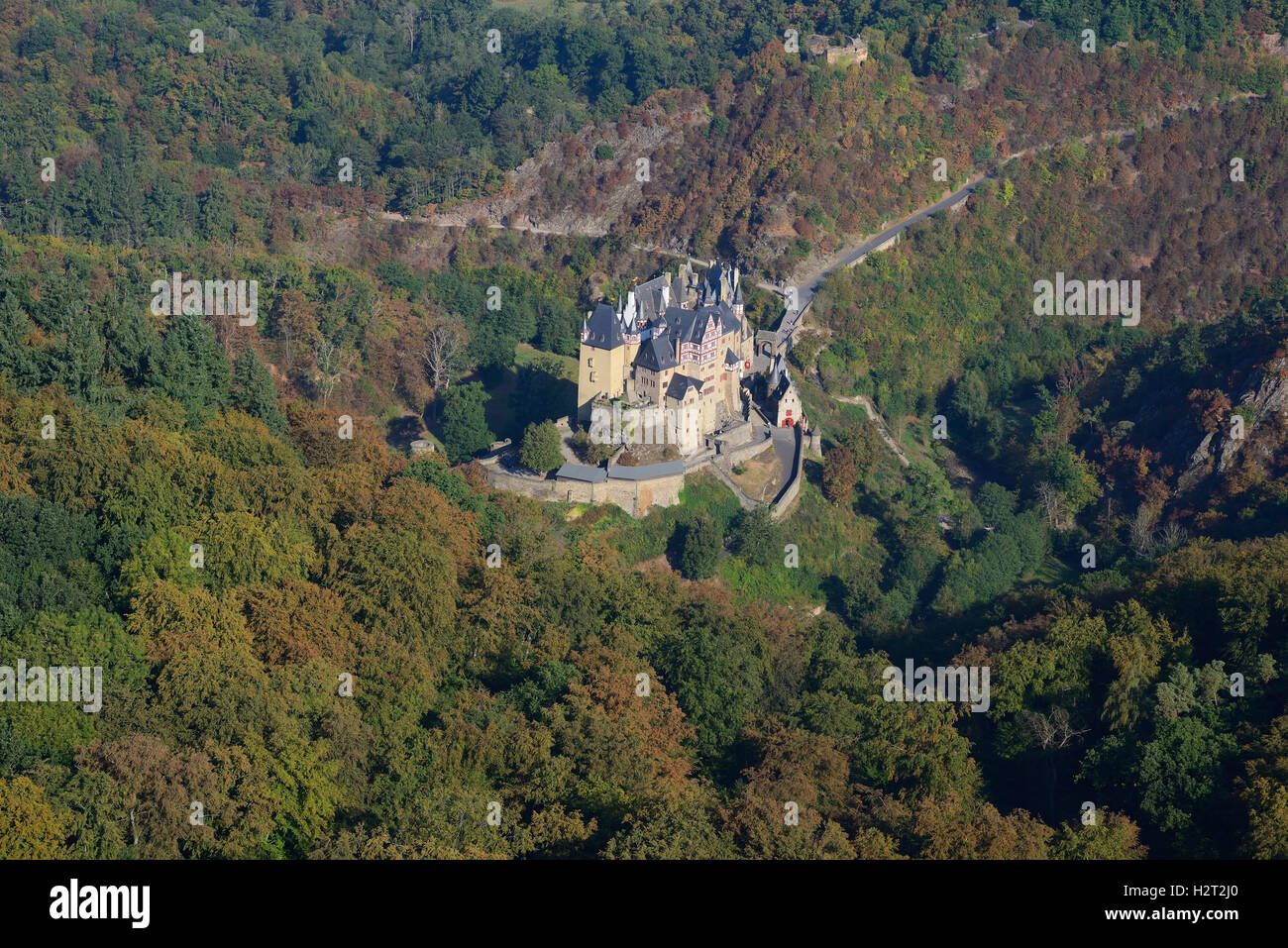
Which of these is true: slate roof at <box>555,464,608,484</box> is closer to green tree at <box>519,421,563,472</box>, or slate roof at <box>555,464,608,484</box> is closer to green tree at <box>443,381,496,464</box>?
green tree at <box>519,421,563,472</box>

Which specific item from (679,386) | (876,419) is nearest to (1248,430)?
(876,419)

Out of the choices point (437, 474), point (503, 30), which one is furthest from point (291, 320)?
point (503, 30)

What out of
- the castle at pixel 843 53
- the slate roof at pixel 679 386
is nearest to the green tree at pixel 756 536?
the slate roof at pixel 679 386

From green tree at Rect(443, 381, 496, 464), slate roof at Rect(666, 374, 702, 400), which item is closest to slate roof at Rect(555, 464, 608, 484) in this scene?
slate roof at Rect(666, 374, 702, 400)

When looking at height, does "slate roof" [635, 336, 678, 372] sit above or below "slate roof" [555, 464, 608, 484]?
above

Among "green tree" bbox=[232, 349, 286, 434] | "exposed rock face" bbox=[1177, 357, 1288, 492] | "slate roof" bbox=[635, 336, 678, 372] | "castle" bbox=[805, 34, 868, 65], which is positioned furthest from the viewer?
"castle" bbox=[805, 34, 868, 65]

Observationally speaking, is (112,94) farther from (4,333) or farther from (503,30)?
(4,333)

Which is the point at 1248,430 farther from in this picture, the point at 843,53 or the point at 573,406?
the point at 843,53
